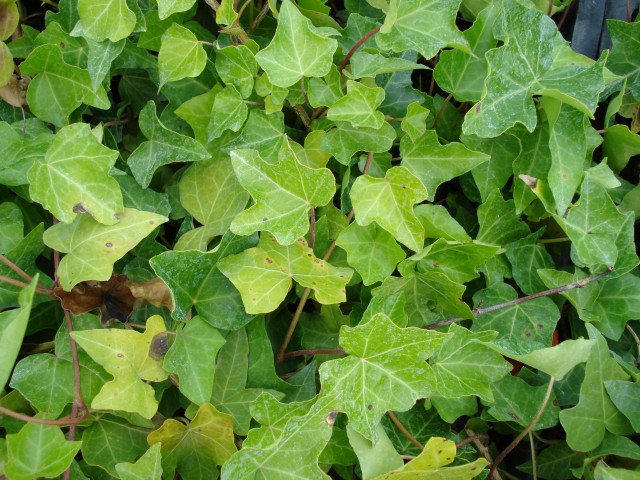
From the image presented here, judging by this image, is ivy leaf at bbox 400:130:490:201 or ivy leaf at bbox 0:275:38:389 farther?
ivy leaf at bbox 400:130:490:201

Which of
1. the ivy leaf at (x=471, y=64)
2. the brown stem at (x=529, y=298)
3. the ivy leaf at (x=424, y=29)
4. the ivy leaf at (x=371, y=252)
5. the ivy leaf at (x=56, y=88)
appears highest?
the ivy leaf at (x=424, y=29)

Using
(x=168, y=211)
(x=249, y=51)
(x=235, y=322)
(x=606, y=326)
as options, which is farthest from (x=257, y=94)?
(x=606, y=326)

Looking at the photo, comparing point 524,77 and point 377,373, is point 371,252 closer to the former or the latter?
point 377,373

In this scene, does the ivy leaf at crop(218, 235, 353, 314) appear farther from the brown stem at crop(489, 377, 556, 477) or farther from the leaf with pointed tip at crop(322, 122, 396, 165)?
the brown stem at crop(489, 377, 556, 477)

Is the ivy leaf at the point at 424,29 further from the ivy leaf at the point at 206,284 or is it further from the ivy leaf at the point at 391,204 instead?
the ivy leaf at the point at 206,284

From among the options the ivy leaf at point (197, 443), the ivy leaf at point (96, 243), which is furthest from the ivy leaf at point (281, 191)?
the ivy leaf at point (197, 443)

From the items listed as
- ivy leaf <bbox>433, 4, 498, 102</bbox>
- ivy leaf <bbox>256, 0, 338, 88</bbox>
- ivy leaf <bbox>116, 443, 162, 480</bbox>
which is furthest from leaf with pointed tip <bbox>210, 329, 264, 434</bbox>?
ivy leaf <bbox>433, 4, 498, 102</bbox>

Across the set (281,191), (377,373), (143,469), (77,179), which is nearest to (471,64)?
(281,191)
